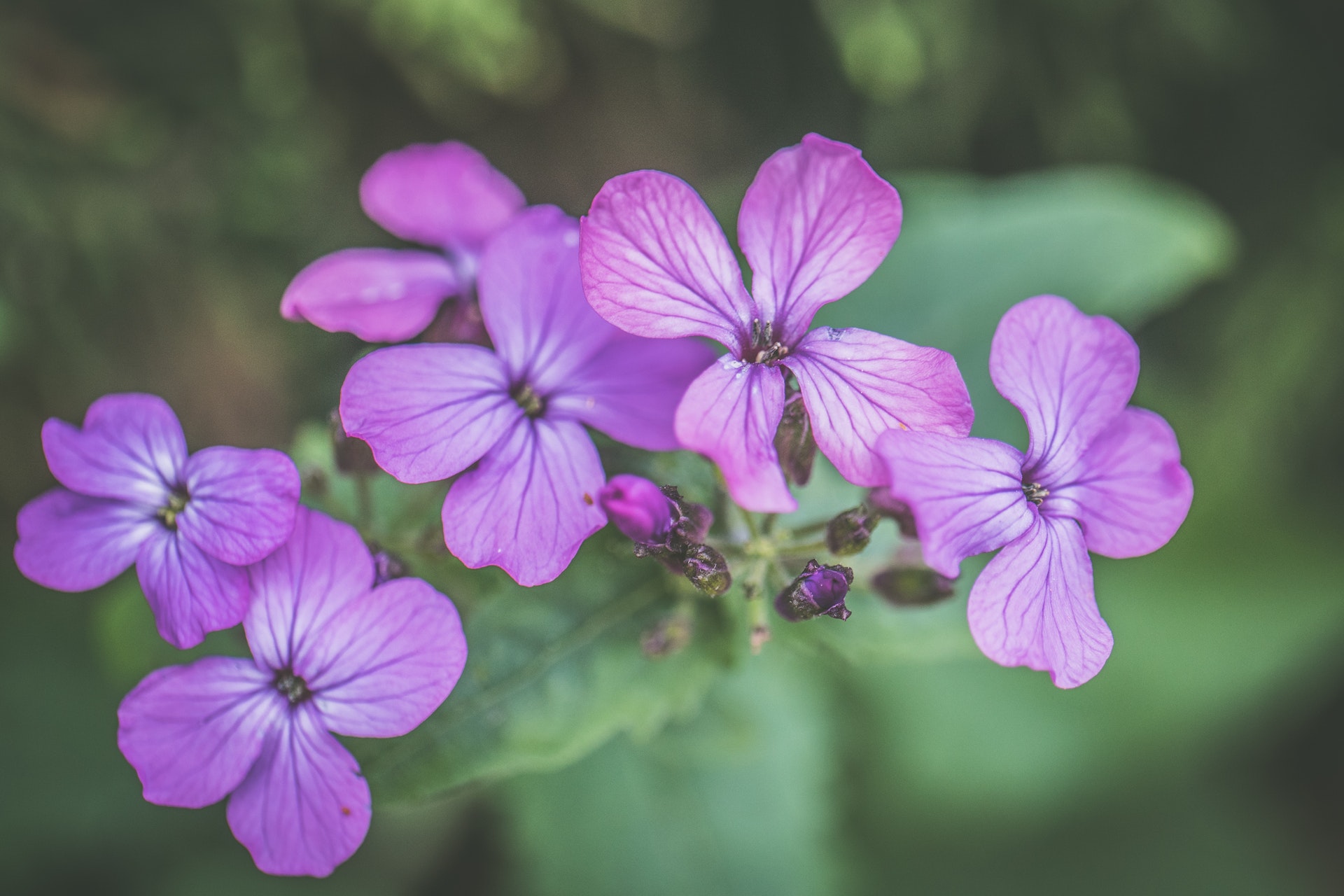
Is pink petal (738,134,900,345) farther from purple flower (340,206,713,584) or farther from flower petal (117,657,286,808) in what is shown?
flower petal (117,657,286,808)

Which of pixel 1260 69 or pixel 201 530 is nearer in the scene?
pixel 201 530

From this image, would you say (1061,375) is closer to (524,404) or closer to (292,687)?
(524,404)

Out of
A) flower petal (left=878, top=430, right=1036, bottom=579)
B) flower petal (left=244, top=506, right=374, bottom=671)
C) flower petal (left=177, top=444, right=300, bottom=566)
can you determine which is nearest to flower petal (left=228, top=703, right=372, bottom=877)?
flower petal (left=244, top=506, right=374, bottom=671)

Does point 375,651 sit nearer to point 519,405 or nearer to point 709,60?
point 519,405

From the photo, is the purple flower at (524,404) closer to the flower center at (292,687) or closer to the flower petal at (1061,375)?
the flower center at (292,687)

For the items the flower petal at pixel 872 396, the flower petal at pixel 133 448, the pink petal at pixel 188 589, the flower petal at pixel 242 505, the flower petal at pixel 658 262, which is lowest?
the pink petal at pixel 188 589

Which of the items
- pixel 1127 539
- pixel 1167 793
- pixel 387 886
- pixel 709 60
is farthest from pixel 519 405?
pixel 1167 793

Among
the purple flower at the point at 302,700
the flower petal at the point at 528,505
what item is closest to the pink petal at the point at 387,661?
the purple flower at the point at 302,700
